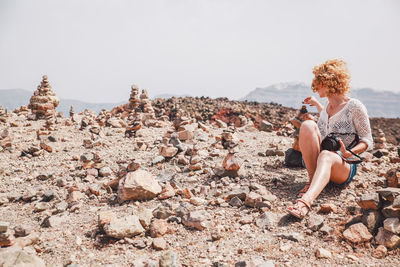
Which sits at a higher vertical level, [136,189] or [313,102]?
[313,102]

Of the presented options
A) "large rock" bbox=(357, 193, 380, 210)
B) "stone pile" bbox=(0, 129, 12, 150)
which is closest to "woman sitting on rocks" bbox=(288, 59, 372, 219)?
"large rock" bbox=(357, 193, 380, 210)

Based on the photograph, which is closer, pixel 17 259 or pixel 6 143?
pixel 17 259

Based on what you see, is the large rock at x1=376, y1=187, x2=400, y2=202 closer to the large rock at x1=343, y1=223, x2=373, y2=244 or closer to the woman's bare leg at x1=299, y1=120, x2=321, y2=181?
the large rock at x1=343, y1=223, x2=373, y2=244

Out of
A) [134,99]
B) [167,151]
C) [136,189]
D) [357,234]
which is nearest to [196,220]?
[136,189]

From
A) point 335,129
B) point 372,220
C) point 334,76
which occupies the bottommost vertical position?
point 372,220

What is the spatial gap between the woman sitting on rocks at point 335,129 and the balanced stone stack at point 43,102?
1480 centimetres

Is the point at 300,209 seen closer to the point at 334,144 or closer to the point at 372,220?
the point at 372,220

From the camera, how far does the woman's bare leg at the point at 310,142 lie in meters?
3.86

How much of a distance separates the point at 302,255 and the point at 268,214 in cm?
74

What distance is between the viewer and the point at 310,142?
3879 mm

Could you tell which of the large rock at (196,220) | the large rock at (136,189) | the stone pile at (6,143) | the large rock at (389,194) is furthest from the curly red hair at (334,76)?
the stone pile at (6,143)

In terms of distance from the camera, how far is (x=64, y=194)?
15.4 feet

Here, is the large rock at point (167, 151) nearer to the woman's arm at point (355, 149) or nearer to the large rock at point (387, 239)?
the woman's arm at point (355, 149)

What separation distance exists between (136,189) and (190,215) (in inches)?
42.0
